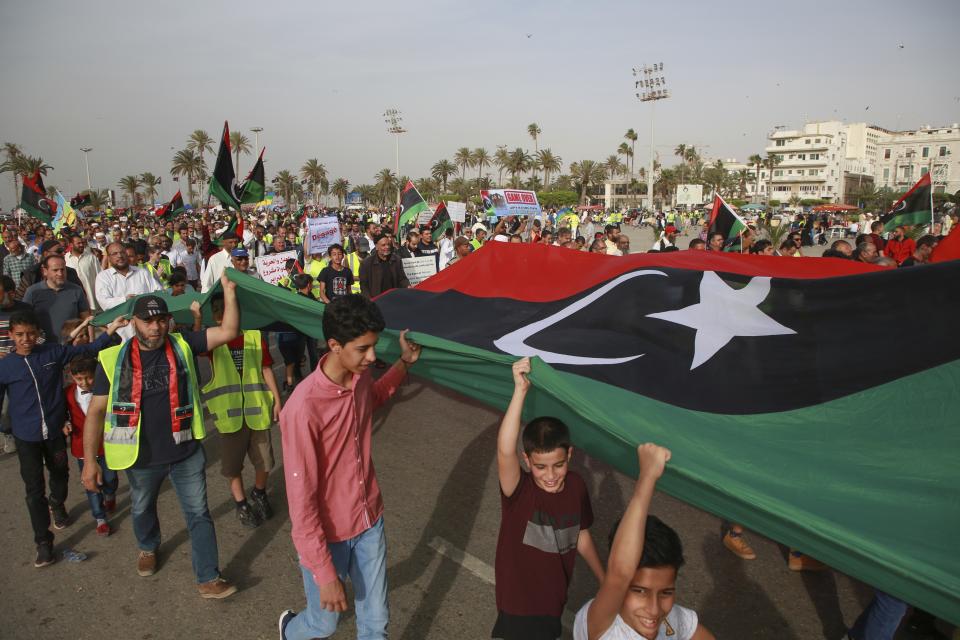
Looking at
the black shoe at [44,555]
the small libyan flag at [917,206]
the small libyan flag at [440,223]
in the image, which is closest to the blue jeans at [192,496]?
the black shoe at [44,555]

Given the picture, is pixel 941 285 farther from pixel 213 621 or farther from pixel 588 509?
pixel 213 621

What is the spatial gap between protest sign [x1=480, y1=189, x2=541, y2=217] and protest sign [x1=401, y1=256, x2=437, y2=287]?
29.5ft

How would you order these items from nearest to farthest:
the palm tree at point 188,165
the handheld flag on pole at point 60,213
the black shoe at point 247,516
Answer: the black shoe at point 247,516 → the handheld flag on pole at point 60,213 → the palm tree at point 188,165

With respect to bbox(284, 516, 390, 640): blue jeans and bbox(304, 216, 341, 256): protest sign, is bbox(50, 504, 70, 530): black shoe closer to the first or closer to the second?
bbox(284, 516, 390, 640): blue jeans

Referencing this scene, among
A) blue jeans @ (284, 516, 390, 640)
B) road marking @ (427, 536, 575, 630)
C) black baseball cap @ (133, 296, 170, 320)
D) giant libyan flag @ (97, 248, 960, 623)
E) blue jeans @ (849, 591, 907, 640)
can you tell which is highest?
black baseball cap @ (133, 296, 170, 320)

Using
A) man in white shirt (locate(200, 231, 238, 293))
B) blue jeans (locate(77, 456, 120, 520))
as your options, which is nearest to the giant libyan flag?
blue jeans (locate(77, 456, 120, 520))

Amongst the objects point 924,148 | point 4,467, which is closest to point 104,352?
point 4,467

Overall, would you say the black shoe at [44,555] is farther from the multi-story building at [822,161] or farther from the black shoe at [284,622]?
the multi-story building at [822,161]

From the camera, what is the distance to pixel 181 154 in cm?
7906

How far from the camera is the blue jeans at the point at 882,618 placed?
2793mm

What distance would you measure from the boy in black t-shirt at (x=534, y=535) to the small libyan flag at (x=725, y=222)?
24.2ft

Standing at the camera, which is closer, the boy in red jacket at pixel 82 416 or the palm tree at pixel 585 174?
the boy in red jacket at pixel 82 416

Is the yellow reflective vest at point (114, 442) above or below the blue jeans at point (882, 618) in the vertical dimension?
above

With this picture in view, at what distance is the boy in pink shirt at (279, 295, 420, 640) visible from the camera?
95.9 inches
